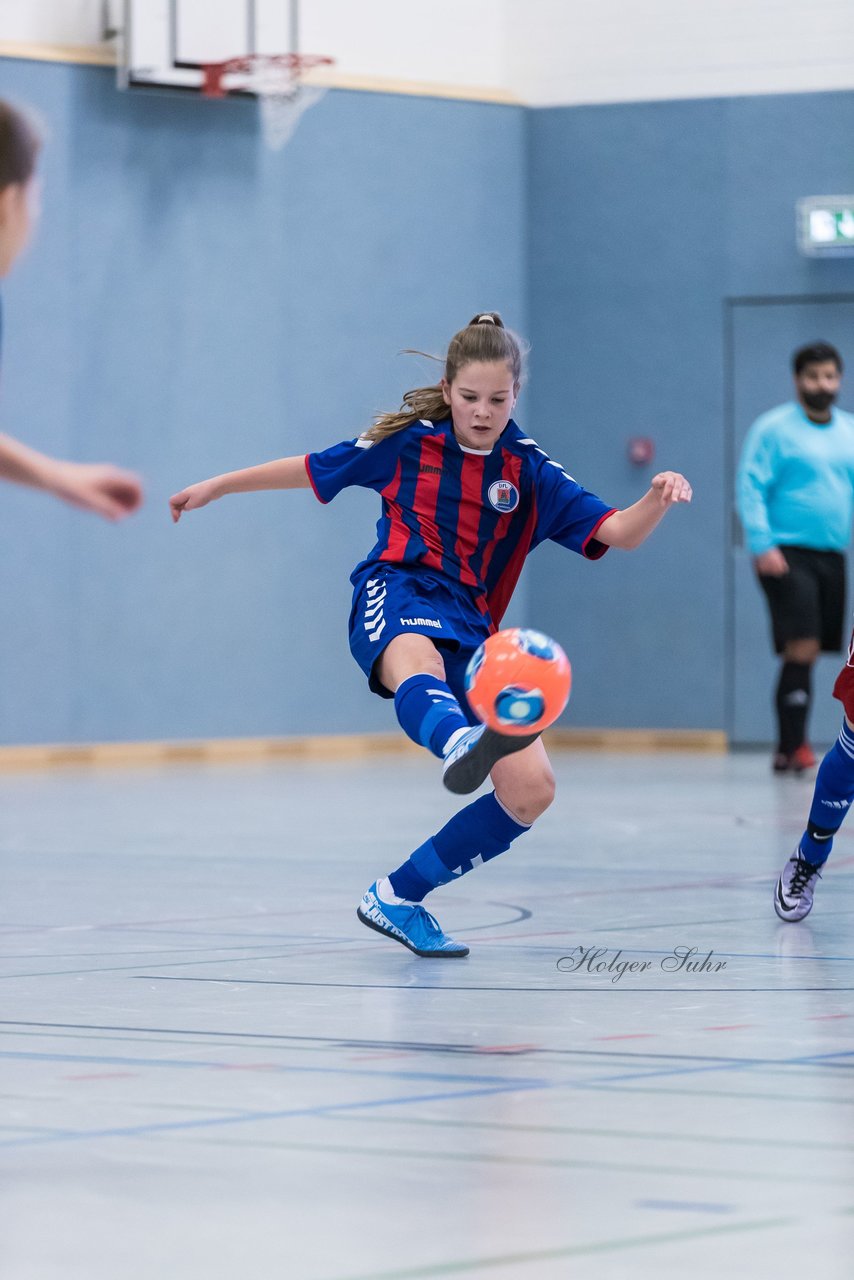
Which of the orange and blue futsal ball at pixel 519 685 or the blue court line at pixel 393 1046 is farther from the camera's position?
the orange and blue futsal ball at pixel 519 685

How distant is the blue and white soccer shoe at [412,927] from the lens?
530 cm

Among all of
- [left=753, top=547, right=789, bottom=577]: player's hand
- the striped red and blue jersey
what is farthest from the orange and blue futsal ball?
[left=753, top=547, right=789, bottom=577]: player's hand

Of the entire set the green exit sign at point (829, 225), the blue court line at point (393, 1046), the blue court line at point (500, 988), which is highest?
the green exit sign at point (829, 225)

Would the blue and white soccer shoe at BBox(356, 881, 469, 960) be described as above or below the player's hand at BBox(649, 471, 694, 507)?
below

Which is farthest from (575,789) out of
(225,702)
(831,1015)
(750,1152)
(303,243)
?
(750,1152)

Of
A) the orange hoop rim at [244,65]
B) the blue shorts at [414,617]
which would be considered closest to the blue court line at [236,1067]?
the blue shorts at [414,617]

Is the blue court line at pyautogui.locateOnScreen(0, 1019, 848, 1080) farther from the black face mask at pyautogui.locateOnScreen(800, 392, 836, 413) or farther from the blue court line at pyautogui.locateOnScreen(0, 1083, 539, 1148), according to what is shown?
the black face mask at pyautogui.locateOnScreen(800, 392, 836, 413)

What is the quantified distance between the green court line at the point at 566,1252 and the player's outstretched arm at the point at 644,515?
2.51m

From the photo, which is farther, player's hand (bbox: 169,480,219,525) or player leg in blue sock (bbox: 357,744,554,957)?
player's hand (bbox: 169,480,219,525)

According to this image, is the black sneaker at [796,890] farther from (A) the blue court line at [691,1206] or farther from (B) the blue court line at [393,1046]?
(A) the blue court line at [691,1206]

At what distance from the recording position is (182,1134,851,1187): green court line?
118 inches

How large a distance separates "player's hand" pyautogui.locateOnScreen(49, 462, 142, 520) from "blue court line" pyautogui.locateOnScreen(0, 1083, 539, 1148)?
0.87m

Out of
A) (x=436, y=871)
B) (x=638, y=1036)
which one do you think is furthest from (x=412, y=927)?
(x=638, y=1036)

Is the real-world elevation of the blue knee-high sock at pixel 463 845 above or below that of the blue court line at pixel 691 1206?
below
